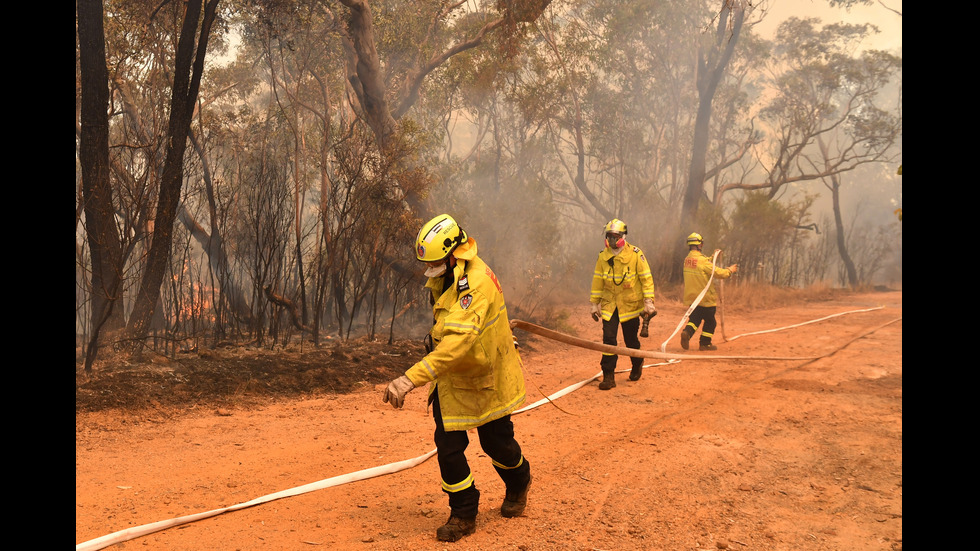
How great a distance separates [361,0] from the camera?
12.9 m

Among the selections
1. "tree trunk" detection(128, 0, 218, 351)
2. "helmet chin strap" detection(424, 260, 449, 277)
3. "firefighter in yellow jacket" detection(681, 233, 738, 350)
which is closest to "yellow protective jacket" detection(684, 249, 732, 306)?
"firefighter in yellow jacket" detection(681, 233, 738, 350)

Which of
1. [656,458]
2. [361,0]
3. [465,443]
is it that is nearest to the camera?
[465,443]

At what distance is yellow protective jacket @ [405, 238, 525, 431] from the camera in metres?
3.84

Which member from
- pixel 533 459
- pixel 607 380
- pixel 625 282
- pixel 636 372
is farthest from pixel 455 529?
pixel 636 372

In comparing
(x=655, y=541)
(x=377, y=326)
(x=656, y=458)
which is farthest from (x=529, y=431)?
(x=377, y=326)

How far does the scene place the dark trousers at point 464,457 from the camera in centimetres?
396

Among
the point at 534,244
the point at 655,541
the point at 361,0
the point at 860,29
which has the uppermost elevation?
the point at 860,29

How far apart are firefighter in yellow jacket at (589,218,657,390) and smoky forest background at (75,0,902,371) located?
2920 mm

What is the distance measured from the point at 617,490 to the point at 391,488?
1.63m

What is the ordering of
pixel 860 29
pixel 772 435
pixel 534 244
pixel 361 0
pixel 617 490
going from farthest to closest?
pixel 860 29 < pixel 534 244 < pixel 361 0 < pixel 772 435 < pixel 617 490

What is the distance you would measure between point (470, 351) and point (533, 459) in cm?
215

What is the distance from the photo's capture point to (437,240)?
3.97 m

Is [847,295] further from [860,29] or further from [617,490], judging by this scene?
[617,490]

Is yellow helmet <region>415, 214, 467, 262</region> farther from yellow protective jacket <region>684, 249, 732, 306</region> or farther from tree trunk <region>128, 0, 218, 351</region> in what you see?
yellow protective jacket <region>684, 249, 732, 306</region>
